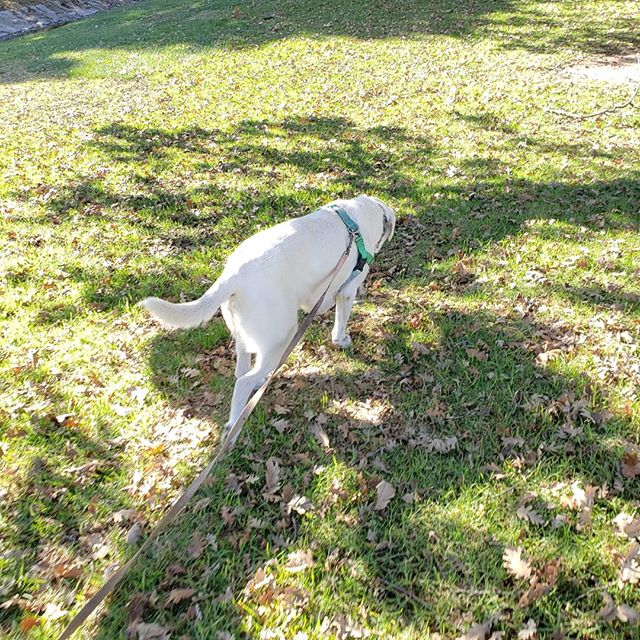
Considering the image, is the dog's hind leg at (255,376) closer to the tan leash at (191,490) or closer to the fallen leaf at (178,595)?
the tan leash at (191,490)

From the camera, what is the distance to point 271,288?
11.6 ft

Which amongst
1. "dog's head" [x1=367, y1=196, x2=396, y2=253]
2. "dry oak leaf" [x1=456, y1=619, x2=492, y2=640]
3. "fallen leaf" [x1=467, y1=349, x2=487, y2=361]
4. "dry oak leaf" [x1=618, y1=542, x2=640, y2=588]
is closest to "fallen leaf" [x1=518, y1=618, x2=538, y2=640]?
"dry oak leaf" [x1=456, y1=619, x2=492, y2=640]

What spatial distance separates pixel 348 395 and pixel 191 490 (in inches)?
72.4

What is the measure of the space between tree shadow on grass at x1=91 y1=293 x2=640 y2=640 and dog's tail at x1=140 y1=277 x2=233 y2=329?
1.07 m

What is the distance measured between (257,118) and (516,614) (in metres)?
10.5

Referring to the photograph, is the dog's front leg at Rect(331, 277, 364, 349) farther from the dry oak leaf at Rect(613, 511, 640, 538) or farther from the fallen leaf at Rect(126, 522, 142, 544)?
the dry oak leaf at Rect(613, 511, 640, 538)

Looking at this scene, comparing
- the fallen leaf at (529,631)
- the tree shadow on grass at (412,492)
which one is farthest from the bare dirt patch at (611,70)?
the fallen leaf at (529,631)

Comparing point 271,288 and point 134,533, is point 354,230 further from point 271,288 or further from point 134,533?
point 134,533

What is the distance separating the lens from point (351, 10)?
19922 mm

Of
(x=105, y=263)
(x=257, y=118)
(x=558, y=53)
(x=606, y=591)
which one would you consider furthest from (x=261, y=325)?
(x=558, y=53)

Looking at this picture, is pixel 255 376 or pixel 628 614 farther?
pixel 255 376

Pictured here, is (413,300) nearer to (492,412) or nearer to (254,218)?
(492,412)

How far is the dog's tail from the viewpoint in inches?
128

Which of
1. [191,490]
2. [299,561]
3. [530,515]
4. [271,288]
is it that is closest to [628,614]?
[530,515]
